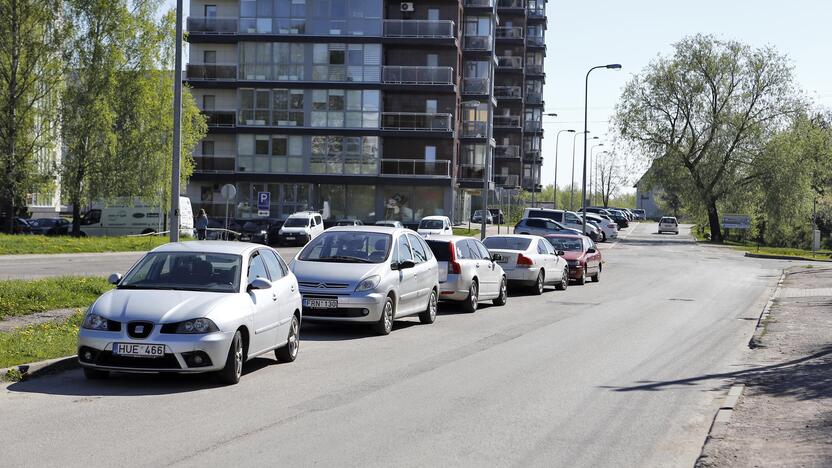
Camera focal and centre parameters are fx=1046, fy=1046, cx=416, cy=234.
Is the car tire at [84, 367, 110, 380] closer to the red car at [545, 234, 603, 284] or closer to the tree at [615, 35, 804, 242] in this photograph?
the red car at [545, 234, 603, 284]

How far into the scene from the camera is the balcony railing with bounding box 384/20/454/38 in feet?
212

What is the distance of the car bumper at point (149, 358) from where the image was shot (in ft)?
33.4

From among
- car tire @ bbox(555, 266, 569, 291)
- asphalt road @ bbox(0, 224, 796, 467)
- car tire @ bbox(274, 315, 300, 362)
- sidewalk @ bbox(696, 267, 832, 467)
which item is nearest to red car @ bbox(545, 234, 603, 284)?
car tire @ bbox(555, 266, 569, 291)

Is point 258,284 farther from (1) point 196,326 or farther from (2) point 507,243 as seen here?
(2) point 507,243

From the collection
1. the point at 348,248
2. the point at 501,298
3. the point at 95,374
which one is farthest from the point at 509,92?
the point at 95,374

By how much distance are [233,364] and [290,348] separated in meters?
2.02

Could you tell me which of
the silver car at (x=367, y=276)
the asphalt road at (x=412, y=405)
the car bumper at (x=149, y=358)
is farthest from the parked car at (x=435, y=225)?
the car bumper at (x=149, y=358)

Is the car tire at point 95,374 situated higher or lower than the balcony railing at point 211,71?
lower

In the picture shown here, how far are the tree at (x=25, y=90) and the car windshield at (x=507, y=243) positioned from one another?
83.0 feet

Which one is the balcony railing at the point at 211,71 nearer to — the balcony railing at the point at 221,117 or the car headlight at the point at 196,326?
the balcony railing at the point at 221,117

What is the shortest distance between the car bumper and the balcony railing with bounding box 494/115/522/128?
8705cm

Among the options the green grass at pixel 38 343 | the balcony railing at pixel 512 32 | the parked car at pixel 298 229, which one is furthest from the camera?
the balcony railing at pixel 512 32

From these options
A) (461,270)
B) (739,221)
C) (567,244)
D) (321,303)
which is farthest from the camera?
(739,221)

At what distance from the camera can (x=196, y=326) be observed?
1038 centimetres
